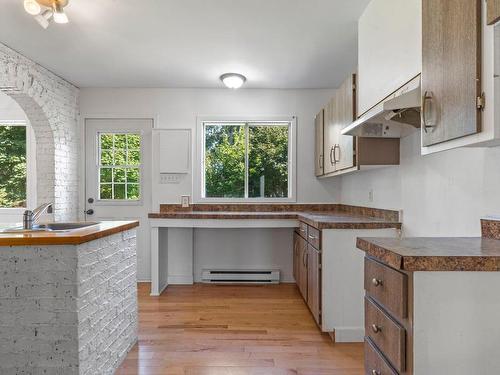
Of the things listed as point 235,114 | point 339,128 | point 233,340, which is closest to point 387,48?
point 339,128

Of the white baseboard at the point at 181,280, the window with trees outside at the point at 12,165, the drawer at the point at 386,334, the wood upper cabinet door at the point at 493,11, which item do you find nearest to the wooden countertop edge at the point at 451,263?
the drawer at the point at 386,334

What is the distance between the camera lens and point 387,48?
2010 mm

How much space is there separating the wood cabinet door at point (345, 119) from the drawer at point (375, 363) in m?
1.55

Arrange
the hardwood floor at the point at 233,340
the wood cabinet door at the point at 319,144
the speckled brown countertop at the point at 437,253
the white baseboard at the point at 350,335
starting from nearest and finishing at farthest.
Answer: the speckled brown countertop at the point at 437,253, the hardwood floor at the point at 233,340, the white baseboard at the point at 350,335, the wood cabinet door at the point at 319,144

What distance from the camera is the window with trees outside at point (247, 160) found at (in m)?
4.29

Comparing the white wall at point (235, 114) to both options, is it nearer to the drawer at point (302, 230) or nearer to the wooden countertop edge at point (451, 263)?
the drawer at point (302, 230)

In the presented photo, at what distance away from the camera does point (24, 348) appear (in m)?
1.66

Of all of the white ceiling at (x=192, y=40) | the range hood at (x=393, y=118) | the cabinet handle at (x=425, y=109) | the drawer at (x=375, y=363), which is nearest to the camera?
the drawer at (x=375, y=363)

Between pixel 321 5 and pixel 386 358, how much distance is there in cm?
220

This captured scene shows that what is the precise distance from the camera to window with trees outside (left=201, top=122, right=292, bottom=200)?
429cm

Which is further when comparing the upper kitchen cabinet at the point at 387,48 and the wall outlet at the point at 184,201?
the wall outlet at the point at 184,201

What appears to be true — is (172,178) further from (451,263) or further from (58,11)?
(451,263)

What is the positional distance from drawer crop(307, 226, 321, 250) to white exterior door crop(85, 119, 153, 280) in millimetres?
2220

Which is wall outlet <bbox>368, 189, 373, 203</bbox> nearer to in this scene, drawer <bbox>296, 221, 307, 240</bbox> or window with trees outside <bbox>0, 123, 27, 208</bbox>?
drawer <bbox>296, 221, 307, 240</bbox>
